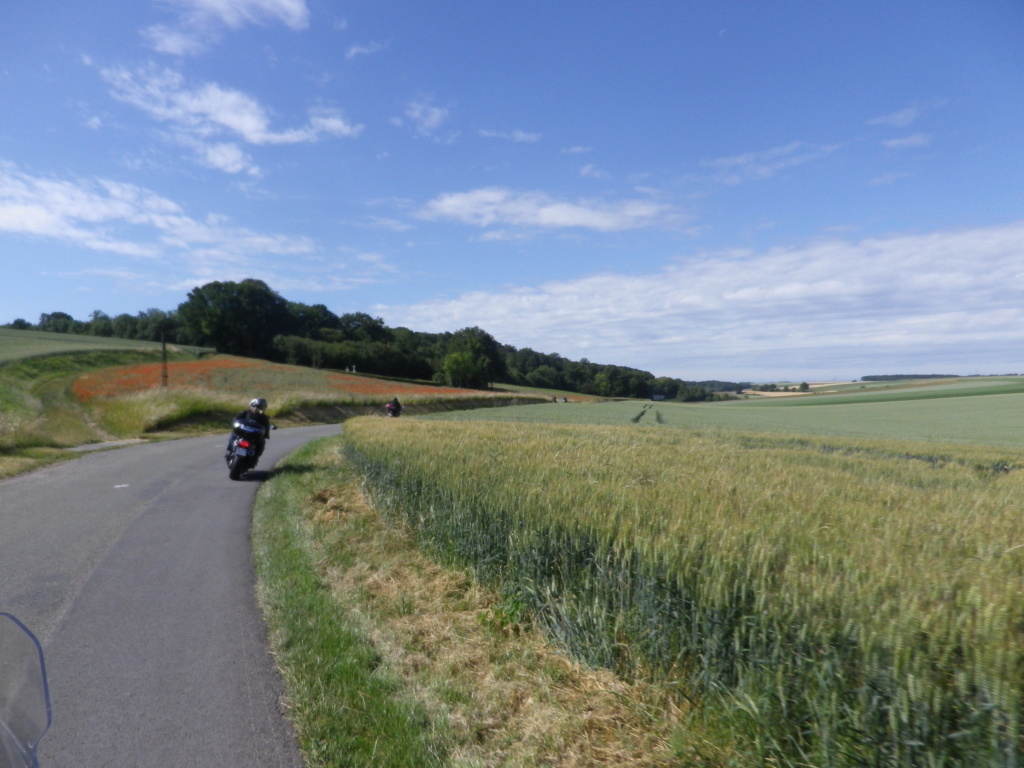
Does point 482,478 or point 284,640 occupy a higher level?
point 482,478

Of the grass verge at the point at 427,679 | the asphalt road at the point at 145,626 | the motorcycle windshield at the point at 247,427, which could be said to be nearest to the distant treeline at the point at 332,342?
the motorcycle windshield at the point at 247,427

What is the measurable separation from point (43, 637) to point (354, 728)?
8.90 feet

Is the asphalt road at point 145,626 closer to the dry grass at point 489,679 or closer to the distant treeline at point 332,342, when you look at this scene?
the dry grass at point 489,679

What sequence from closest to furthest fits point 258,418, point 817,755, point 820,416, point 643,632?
point 817,755
point 643,632
point 258,418
point 820,416

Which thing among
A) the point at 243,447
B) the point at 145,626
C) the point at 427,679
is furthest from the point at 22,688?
the point at 243,447

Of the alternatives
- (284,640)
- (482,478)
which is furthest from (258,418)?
(284,640)

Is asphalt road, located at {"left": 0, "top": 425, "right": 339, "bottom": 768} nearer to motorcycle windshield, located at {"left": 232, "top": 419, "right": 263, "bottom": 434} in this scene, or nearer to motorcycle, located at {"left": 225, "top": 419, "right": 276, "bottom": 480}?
motorcycle, located at {"left": 225, "top": 419, "right": 276, "bottom": 480}

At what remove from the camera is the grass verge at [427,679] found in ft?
11.0

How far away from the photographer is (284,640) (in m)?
4.66

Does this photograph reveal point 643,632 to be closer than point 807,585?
No

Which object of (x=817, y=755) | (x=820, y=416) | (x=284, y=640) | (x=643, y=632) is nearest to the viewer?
(x=817, y=755)

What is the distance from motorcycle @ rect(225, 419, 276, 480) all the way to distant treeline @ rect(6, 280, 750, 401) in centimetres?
4955

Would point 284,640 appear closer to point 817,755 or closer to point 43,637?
point 43,637

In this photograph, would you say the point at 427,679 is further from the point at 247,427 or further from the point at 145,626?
the point at 247,427
